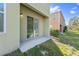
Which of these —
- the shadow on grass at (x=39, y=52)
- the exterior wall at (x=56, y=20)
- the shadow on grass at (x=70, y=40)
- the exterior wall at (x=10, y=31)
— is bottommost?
the shadow on grass at (x=70, y=40)

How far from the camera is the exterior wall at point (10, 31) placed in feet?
16.4

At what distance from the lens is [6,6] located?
5.13 metres

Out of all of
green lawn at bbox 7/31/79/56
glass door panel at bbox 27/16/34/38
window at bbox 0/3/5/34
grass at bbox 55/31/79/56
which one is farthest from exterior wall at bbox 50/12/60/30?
window at bbox 0/3/5/34

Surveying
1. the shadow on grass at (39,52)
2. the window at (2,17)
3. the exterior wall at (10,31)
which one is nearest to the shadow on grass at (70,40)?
the shadow on grass at (39,52)

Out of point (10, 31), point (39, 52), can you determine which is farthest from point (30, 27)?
point (10, 31)

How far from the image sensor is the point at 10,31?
5.46m

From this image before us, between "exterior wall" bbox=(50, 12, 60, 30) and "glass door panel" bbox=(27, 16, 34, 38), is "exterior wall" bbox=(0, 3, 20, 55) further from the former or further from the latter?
"exterior wall" bbox=(50, 12, 60, 30)

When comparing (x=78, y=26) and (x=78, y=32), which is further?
(x=78, y=26)

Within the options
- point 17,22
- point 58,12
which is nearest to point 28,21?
point 17,22

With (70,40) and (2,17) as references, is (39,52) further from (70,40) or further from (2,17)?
(70,40)

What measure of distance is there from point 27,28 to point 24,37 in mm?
875

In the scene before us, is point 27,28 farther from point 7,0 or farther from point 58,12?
point 58,12

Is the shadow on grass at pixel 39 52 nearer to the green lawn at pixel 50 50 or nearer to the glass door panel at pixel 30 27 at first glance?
the green lawn at pixel 50 50

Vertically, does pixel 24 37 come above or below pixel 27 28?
below
